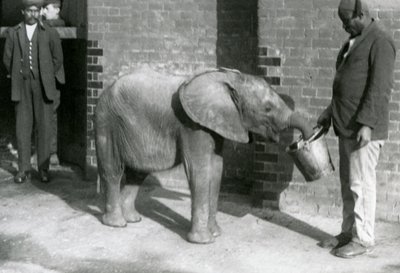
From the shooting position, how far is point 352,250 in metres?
6.16

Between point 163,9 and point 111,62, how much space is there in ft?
2.90

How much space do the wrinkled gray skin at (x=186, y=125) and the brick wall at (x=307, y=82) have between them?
117 centimetres

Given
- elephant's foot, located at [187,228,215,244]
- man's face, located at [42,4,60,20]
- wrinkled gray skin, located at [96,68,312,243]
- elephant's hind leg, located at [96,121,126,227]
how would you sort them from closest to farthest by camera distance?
wrinkled gray skin, located at [96,68,312,243], elephant's foot, located at [187,228,215,244], elephant's hind leg, located at [96,121,126,227], man's face, located at [42,4,60,20]

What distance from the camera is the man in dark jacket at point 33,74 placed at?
8875mm

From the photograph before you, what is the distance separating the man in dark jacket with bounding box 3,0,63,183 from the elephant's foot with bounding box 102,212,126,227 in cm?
216

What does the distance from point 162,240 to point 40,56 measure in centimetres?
330

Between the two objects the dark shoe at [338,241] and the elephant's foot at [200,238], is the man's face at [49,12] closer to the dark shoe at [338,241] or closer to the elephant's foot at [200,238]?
the elephant's foot at [200,238]

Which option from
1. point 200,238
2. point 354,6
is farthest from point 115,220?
point 354,6

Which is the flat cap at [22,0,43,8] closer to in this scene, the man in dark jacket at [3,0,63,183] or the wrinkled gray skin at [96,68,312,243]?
the man in dark jacket at [3,0,63,183]

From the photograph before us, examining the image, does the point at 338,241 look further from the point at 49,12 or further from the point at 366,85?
the point at 49,12

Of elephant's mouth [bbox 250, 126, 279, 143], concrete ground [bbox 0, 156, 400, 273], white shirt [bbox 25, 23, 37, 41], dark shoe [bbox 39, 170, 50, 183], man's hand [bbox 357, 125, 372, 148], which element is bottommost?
concrete ground [bbox 0, 156, 400, 273]

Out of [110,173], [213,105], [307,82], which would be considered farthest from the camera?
[307,82]

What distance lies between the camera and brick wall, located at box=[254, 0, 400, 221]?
7.23m

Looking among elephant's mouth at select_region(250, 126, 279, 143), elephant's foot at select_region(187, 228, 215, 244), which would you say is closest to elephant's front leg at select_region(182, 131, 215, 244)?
elephant's foot at select_region(187, 228, 215, 244)
